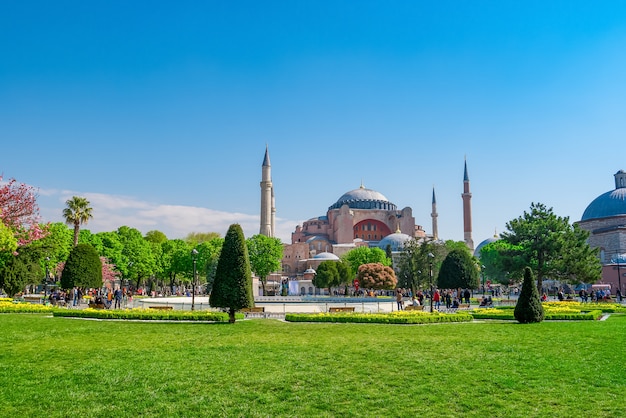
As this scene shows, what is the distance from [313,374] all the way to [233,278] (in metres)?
8.49

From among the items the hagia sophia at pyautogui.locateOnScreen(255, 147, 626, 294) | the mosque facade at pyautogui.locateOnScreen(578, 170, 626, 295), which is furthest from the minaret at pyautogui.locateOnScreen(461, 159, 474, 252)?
the mosque facade at pyautogui.locateOnScreen(578, 170, 626, 295)

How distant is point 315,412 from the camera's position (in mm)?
6344

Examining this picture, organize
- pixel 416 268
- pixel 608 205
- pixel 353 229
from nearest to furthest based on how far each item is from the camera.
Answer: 1. pixel 416 268
2. pixel 608 205
3. pixel 353 229

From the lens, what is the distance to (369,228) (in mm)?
85438

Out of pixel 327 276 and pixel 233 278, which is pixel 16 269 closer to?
pixel 233 278

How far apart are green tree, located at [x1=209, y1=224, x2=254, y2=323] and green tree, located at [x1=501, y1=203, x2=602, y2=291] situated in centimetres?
2114

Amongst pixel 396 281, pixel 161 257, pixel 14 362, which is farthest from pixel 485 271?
pixel 14 362

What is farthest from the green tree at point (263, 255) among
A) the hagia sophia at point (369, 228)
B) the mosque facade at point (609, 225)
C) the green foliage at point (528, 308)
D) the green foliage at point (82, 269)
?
the green foliage at point (528, 308)

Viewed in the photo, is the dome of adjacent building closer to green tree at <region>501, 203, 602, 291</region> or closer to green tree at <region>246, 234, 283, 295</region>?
green tree at <region>501, 203, 602, 291</region>

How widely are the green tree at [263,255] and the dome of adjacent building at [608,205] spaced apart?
108 feet

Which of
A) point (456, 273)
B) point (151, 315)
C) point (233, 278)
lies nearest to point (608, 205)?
point (456, 273)

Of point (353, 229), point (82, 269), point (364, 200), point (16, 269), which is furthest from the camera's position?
point (364, 200)

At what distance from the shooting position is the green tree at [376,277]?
40312 mm

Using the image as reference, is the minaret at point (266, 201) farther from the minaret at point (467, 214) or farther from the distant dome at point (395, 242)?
the minaret at point (467, 214)
